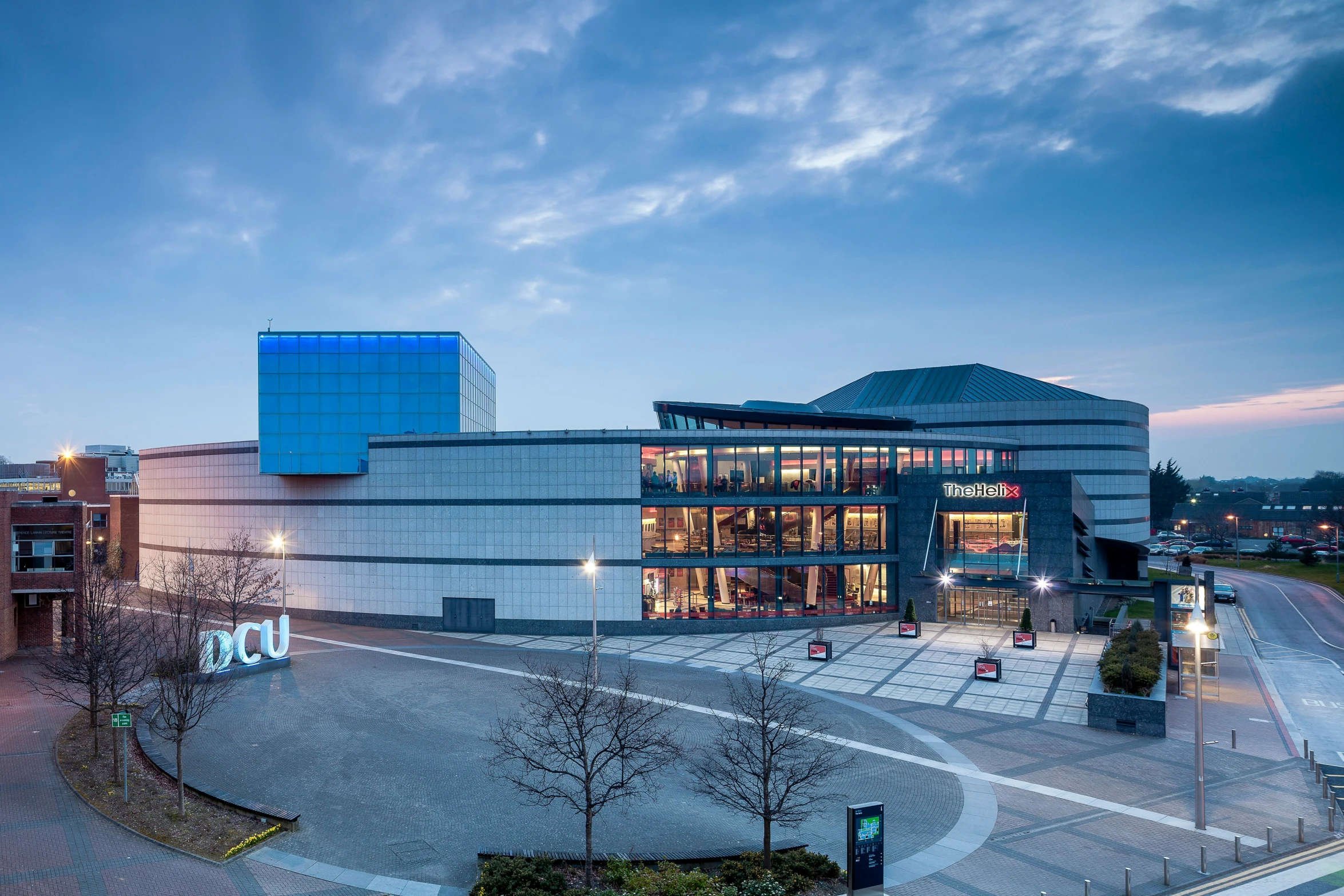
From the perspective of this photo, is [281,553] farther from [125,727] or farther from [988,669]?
[988,669]

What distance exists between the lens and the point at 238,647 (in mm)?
32562

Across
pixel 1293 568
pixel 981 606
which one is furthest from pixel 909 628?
pixel 1293 568

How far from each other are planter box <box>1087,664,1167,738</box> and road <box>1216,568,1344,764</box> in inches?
178

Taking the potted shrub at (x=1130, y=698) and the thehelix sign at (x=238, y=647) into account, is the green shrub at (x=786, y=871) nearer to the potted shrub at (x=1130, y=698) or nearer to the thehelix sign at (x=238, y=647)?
the potted shrub at (x=1130, y=698)

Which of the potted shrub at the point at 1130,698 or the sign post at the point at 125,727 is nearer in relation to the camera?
the sign post at the point at 125,727

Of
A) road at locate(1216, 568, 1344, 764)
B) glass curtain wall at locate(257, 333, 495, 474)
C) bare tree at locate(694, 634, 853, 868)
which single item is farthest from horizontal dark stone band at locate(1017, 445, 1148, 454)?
A: glass curtain wall at locate(257, 333, 495, 474)

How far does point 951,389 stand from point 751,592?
38806mm

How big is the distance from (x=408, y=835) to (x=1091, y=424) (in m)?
70.4

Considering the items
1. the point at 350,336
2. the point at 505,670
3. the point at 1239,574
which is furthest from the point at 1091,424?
the point at 350,336

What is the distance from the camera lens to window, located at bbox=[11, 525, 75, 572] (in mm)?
37906

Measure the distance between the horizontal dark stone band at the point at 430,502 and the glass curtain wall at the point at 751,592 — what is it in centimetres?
493

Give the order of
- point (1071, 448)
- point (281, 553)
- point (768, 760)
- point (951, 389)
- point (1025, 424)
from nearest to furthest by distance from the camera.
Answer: point (768, 760) < point (281, 553) < point (1071, 448) < point (1025, 424) < point (951, 389)

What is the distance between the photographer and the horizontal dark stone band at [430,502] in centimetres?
4559

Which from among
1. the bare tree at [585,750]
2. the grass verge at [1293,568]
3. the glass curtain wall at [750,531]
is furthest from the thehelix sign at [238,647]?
the grass verge at [1293,568]
